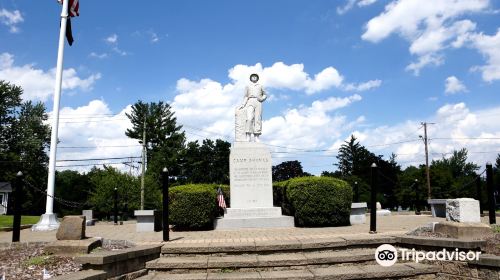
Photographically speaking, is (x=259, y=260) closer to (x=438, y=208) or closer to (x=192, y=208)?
(x=192, y=208)

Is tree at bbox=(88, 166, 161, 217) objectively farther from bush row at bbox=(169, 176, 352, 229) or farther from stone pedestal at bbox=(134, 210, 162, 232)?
bush row at bbox=(169, 176, 352, 229)

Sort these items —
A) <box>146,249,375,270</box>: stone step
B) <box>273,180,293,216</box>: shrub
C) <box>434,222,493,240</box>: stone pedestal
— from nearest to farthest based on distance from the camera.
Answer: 1. <box>146,249,375,270</box>: stone step
2. <box>434,222,493,240</box>: stone pedestal
3. <box>273,180,293,216</box>: shrub

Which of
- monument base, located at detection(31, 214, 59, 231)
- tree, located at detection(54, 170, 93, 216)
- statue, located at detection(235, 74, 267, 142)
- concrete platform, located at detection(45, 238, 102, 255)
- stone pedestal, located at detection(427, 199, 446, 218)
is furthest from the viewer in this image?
tree, located at detection(54, 170, 93, 216)

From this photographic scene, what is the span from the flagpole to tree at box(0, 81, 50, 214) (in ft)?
120

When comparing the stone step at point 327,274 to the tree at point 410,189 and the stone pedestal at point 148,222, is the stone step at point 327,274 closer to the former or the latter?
the stone pedestal at point 148,222

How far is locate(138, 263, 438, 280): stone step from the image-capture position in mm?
5583

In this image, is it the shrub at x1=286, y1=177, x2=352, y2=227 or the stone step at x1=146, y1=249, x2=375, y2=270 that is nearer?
the stone step at x1=146, y1=249, x2=375, y2=270

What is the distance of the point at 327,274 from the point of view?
560 centimetres

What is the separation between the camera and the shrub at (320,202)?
11.4m

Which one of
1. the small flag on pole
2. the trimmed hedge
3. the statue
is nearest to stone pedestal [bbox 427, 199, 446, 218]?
the statue

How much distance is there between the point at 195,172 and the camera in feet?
201

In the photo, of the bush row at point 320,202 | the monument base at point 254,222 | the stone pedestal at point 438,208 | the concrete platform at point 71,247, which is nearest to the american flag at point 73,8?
the monument base at point 254,222

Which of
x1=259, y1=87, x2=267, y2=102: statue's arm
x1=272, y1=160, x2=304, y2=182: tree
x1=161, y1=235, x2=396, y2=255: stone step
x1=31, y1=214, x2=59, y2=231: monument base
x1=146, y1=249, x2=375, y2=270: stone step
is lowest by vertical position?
x1=31, y1=214, x2=59, y2=231: monument base

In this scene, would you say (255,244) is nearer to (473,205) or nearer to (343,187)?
(473,205)
